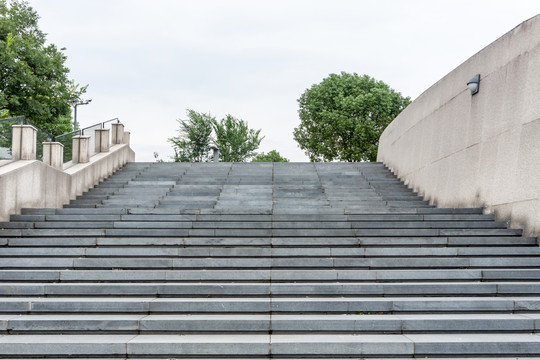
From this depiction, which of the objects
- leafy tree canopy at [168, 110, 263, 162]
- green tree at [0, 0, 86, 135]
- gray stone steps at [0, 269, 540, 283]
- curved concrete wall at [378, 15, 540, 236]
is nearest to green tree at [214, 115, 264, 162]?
leafy tree canopy at [168, 110, 263, 162]

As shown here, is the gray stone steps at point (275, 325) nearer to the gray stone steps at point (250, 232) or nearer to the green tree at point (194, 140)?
the gray stone steps at point (250, 232)

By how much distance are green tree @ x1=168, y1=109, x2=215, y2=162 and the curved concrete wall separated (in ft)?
117

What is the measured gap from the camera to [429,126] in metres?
13.4

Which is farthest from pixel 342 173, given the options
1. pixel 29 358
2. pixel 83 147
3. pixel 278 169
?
pixel 29 358

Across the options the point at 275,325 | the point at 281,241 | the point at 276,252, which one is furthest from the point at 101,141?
the point at 275,325

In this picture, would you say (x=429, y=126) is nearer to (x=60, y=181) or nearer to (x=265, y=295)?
(x=265, y=295)

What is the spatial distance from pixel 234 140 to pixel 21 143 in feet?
132

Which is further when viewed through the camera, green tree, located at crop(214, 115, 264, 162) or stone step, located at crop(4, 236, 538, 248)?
green tree, located at crop(214, 115, 264, 162)

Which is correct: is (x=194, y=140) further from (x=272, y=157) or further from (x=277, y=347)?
(x=277, y=347)

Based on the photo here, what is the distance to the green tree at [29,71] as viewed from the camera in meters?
22.6

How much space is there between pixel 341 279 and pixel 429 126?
7689 mm

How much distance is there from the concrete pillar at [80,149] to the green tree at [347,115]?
24.4 meters

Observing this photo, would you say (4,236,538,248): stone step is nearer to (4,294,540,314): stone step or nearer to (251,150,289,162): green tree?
(4,294,540,314): stone step

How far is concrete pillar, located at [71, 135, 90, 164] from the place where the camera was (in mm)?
13672
